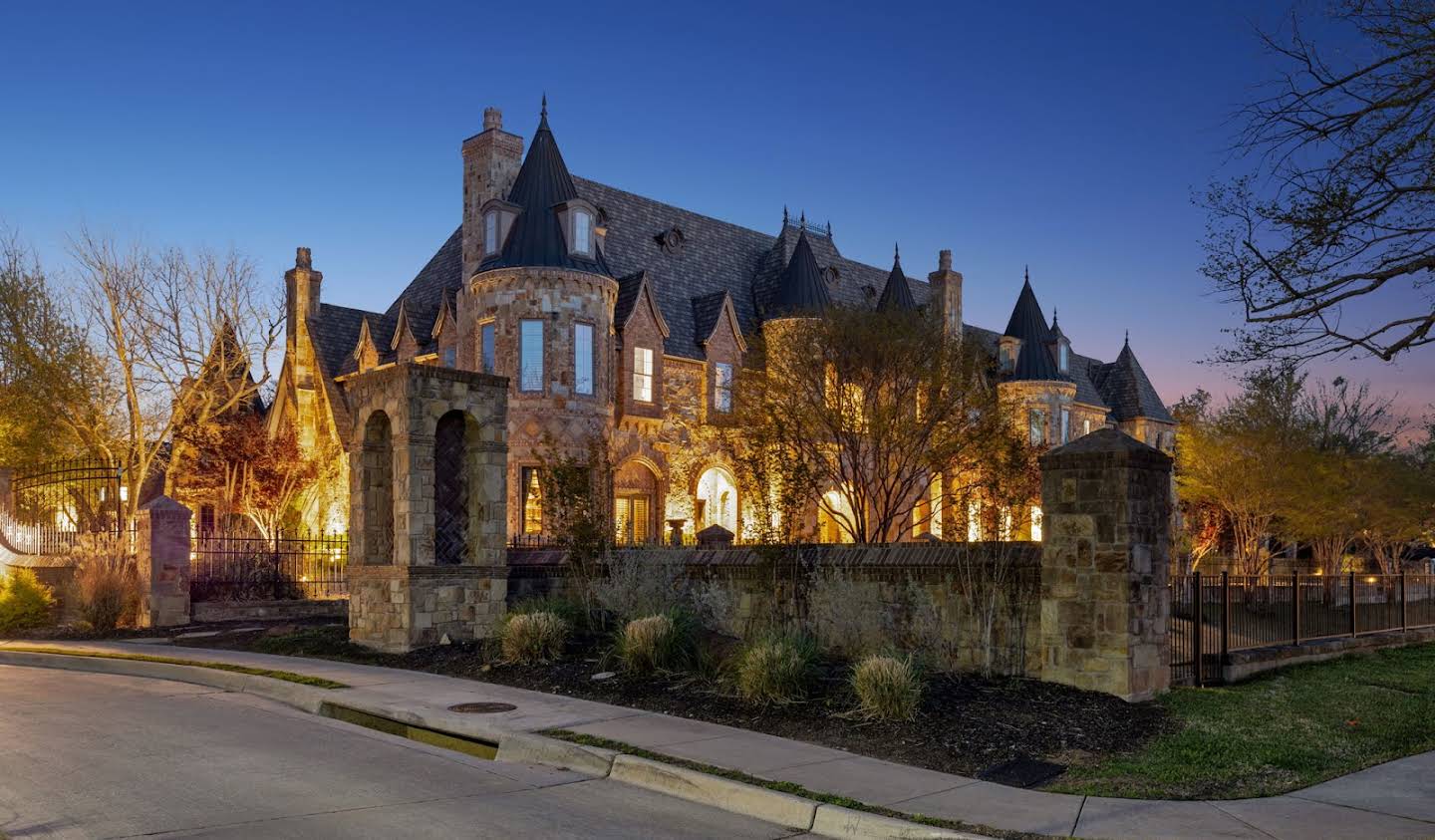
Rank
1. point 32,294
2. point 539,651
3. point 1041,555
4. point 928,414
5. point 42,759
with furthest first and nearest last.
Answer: point 32,294 < point 928,414 < point 539,651 < point 1041,555 < point 42,759

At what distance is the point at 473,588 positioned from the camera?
18297mm

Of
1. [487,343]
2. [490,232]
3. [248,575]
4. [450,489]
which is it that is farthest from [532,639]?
[490,232]

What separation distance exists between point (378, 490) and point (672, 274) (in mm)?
22151

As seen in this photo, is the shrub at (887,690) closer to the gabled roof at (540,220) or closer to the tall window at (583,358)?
the tall window at (583,358)

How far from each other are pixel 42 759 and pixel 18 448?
30179mm

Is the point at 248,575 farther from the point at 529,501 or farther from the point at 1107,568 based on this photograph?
the point at 1107,568

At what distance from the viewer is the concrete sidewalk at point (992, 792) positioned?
778cm

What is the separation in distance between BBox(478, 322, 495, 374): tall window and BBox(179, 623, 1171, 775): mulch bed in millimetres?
18249

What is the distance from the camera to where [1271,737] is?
1120 cm

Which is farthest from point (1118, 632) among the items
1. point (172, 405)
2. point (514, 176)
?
point (172, 405)

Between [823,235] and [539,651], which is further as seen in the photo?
[823,235]

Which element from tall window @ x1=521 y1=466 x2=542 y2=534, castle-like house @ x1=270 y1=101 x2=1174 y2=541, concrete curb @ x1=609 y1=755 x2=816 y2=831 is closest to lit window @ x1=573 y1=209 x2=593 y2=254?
castle-like house @ x1=270 y1=101 x2=1174 y2=541

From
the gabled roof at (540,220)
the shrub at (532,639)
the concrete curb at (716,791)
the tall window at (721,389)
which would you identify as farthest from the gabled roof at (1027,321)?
the concrete curb at (716,791)

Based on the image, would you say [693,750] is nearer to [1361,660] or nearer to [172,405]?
[1361,660]
